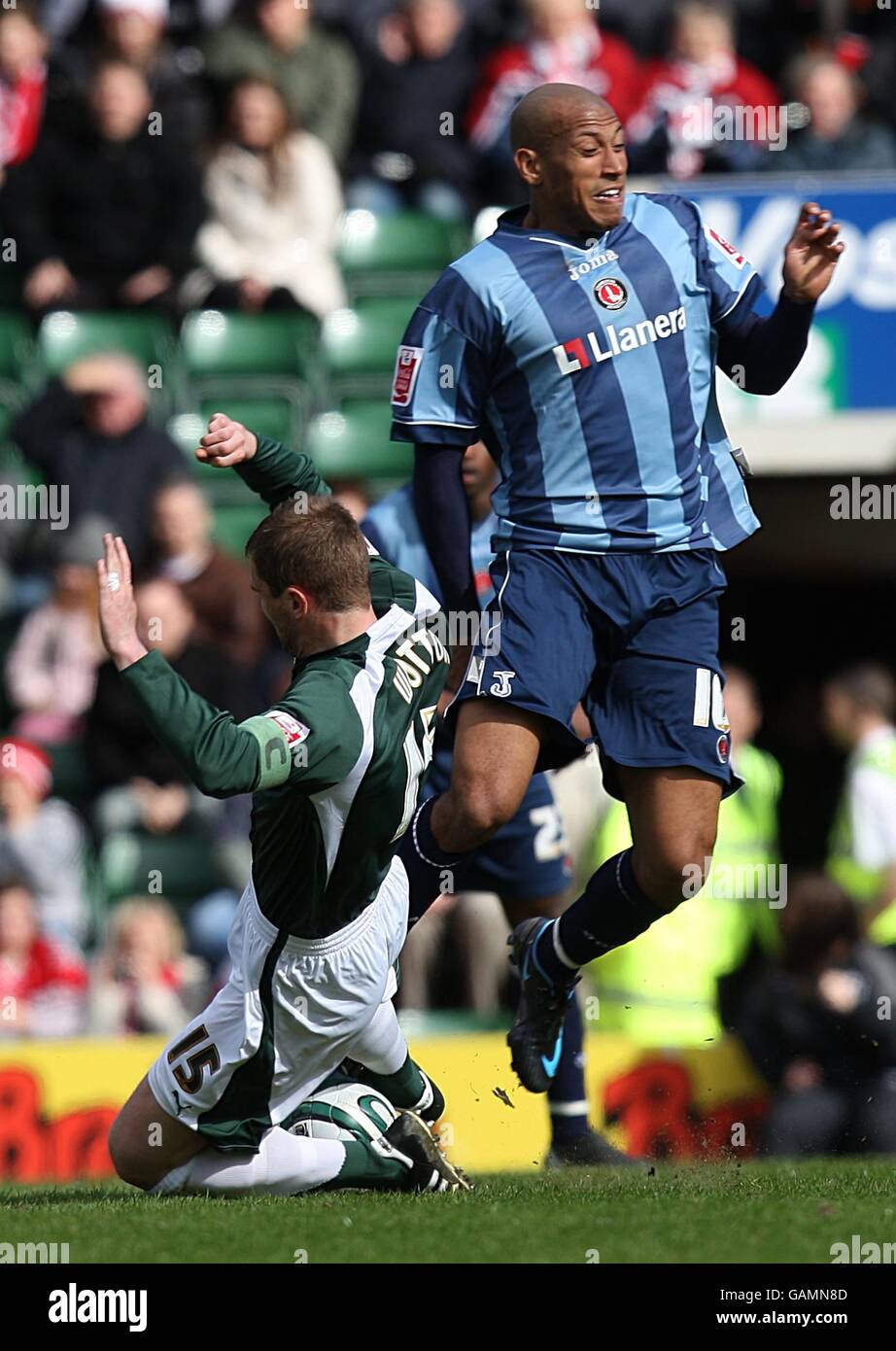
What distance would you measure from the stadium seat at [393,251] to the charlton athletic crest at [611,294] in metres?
6.06

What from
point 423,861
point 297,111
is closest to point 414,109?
point 297,111

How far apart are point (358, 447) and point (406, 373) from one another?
18.1ft

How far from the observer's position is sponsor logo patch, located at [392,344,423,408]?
17.9 ft

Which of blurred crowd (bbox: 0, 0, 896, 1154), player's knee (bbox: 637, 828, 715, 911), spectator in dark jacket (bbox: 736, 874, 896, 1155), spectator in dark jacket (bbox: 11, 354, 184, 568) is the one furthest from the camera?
spectator in dark jacket (bbox: 11, 354, 184, 568)

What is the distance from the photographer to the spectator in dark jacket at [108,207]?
11188 millimetres

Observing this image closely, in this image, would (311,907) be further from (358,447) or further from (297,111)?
(297,111)

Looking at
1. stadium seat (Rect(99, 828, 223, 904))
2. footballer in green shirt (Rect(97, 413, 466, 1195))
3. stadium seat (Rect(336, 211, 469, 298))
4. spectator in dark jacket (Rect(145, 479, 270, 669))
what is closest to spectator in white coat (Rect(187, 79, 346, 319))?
stadium seat (Rect(336, 211, 469, 298))

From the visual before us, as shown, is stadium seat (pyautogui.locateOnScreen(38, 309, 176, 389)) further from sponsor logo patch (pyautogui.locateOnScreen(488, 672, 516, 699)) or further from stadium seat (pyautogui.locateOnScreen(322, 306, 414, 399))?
sponsor logo patch (pyautogui.locateOnScreen(488, 672, 516, 699))

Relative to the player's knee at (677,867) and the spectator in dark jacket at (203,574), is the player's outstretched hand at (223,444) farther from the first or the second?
the spectator in dark jacket at (203,574)

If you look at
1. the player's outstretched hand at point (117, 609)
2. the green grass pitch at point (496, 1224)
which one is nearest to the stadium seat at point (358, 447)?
the green grass pitch at point (496, 1224)

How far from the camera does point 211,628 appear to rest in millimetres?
9609

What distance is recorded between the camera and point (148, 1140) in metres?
5.05

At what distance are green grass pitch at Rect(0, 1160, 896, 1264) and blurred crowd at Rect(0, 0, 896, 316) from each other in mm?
6880
